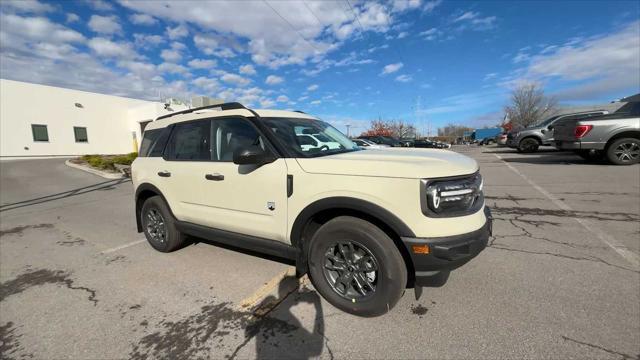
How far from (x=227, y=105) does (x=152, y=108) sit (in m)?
28.2

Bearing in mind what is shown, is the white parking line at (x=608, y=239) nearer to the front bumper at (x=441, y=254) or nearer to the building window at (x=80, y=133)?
the front bumper at (x=441, y=254)

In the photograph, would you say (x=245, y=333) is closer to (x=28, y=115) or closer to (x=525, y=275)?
(x=525, y=275)

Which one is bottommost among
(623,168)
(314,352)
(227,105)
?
(314,352)

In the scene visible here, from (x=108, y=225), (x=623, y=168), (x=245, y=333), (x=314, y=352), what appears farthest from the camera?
(x=623, y=168)

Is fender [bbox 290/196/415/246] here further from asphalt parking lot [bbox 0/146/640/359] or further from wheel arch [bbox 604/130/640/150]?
wheel arch [bbox 604/130/640/150]

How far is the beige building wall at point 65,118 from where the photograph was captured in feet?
73.0

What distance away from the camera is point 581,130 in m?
8.75

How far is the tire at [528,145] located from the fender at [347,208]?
16125 millimetres

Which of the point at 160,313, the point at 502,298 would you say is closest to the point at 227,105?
the point at 160,313

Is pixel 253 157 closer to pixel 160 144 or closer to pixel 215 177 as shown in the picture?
pixel 215 177

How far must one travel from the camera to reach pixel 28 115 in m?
23.0

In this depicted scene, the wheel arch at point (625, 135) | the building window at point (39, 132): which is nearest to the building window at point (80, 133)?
the building window at point (39, 132)

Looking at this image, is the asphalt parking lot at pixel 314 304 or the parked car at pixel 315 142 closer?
the asphalt parking lot at pixel 314 304

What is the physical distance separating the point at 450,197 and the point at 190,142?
305cm
